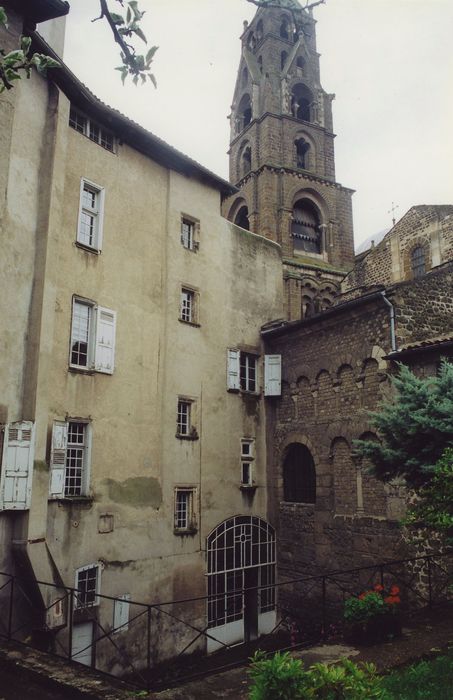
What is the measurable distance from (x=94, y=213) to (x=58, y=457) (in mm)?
6835

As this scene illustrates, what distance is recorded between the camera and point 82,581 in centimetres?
1394

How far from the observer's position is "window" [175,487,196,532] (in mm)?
16906

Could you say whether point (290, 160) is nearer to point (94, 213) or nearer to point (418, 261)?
point (418, 261)

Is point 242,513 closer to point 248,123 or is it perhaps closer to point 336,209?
point 336,209

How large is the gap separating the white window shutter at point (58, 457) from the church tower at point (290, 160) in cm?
1967

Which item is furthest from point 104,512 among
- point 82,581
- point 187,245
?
point 187,245

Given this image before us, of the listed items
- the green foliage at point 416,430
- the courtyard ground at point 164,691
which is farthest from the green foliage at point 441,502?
the courtyard ground at point 164,691

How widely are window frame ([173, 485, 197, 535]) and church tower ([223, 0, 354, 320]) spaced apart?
16.4m

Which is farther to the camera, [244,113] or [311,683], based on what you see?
[244,113]

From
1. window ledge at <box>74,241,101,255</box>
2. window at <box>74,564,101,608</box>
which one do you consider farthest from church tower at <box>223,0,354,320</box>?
window at <box>74,564,101,608</box>

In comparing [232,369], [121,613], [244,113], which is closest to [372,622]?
[121,613]

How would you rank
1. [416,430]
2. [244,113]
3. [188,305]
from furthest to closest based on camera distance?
[244,113] < [188,305] < [416,430]

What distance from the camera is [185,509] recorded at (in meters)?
17.2

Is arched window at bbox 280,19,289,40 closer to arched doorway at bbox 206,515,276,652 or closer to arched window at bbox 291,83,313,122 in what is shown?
arched window at bbox 291,83,313,122
